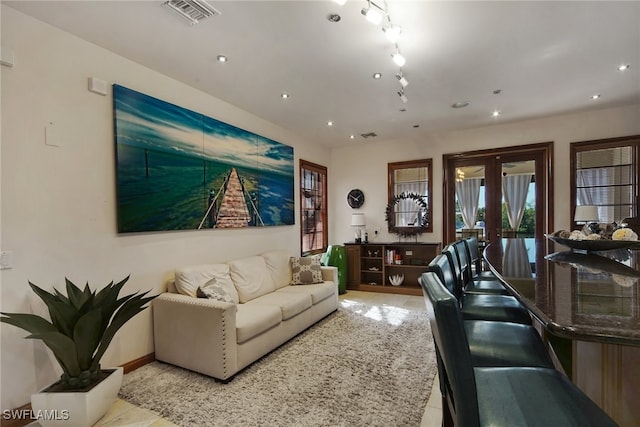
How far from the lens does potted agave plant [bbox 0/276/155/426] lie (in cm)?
190

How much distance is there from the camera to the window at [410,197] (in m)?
5.73

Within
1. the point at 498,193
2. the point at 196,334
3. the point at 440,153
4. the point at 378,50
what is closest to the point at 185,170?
the point at 196,334

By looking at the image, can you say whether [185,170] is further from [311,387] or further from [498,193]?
[498,193]

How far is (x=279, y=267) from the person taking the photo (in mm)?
4297

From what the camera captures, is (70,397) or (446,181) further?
(446,181)

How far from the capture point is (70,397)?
1.92 m

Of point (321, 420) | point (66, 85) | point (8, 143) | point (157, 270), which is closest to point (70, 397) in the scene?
point (157, 270)

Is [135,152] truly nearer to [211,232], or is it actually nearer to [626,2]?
[211,232]

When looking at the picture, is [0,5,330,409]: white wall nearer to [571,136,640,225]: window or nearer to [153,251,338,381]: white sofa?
[153,251,338,381]: white sofa

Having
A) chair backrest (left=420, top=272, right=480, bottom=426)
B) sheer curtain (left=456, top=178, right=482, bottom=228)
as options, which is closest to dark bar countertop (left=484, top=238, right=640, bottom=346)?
chair backrest (left=420, top=272, right=480, bottom=426)

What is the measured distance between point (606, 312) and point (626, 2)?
2.56 m

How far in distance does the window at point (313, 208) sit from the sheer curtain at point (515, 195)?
3318 millimetres

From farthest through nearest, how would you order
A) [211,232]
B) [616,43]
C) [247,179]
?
[247,179] < [211,232] < [616,43]

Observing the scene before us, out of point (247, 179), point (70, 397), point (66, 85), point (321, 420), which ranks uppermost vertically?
point (66, 85)
